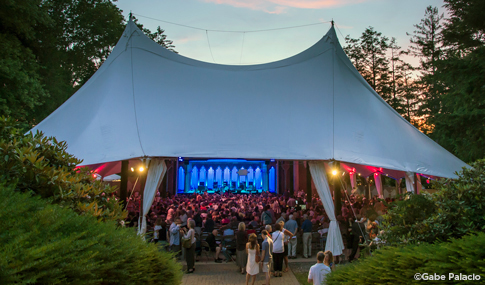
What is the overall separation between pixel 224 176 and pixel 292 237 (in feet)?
81.1

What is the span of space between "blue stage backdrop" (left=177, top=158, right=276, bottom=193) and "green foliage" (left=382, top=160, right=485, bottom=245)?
90.4 feet

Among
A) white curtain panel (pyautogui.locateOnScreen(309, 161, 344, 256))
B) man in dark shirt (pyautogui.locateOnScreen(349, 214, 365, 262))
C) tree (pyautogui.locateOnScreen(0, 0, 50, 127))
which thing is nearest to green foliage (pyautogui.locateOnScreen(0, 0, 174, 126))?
tree (pyautogui.locateOnScreen(0, 0, 50, 127))

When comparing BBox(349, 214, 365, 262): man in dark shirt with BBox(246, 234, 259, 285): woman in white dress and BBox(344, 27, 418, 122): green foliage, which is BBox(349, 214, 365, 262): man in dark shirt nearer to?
BBox(246, 234, 259, 285): woman in white dress

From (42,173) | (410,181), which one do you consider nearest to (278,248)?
(410,181)

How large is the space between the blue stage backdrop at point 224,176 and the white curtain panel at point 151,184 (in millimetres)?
22857

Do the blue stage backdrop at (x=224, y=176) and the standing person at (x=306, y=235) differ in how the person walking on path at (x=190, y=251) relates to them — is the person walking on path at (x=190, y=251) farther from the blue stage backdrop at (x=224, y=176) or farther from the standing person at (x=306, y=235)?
the blue stage backdrop at (x=224, y=176)

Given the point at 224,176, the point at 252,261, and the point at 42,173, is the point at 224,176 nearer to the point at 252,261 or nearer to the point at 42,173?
the point at 252,261

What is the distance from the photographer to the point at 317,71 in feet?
35.2

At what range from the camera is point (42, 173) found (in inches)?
137

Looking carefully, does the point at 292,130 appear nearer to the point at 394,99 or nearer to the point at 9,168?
the point at 9,168

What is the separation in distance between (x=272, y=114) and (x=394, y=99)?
23.8m

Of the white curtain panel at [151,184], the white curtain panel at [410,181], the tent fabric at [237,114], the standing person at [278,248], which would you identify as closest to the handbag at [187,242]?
the white curtain panel at [151,184]

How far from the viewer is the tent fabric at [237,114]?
9.12 meters

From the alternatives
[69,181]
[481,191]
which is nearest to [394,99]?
[481,191]
